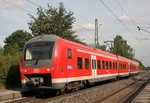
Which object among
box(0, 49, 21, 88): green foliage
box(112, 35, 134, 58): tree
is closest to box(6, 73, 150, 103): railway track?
box(0, 49, 21, 88): green foliage

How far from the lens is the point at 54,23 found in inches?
1257

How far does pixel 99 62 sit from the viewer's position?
25469 mm

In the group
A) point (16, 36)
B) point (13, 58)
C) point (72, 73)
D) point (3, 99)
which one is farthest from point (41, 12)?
point (16, 36)

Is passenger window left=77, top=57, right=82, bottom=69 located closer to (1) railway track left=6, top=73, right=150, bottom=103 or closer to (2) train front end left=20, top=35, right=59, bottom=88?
(1) railway track left=6, top=73, right=150, bottom=103

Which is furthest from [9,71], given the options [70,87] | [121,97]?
[121,97]

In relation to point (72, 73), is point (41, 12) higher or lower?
higher

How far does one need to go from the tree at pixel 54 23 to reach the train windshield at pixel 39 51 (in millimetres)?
14067

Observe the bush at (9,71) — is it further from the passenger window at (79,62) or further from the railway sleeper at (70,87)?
the passenger window at (79,62)

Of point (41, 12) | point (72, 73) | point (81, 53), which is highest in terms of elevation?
point (41, 12)

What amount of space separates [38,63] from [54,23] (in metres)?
15.7

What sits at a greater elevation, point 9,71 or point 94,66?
point 94,66

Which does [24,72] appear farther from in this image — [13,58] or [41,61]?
[13,58]

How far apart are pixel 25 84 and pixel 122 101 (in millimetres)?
5074

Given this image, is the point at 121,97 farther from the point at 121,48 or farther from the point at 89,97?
the point at 121,48
